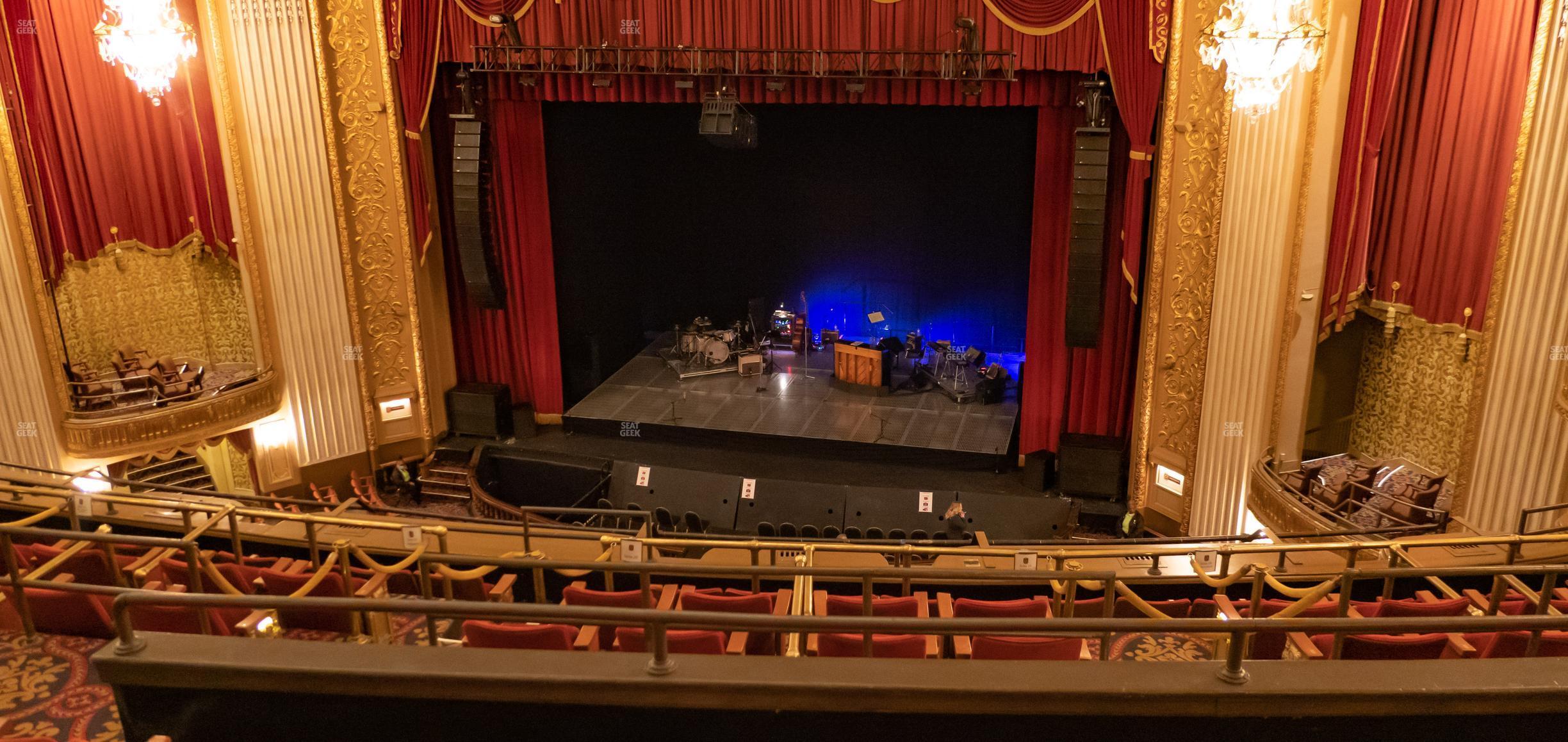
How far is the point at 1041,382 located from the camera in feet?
34.1

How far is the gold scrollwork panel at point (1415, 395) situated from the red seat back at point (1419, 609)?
254cm

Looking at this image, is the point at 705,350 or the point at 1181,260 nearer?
the point at 1181,260

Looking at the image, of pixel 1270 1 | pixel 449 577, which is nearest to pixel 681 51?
pixel 1270 1

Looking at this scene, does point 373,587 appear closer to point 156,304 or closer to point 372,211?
point 372,211

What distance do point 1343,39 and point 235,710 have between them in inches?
306

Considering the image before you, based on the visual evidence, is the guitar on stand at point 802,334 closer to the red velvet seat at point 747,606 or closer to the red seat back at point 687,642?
the red velvet seat at point 747,606

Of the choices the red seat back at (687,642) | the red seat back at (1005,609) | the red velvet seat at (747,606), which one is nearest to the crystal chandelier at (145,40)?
the red velvet seat at (747,606)

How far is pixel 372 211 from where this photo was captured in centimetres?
1061

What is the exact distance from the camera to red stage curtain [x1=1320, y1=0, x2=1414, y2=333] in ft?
23.0

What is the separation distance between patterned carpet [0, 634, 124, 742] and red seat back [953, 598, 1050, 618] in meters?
3.29

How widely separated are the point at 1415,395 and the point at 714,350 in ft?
25.9

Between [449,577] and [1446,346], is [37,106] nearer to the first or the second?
[449,577]

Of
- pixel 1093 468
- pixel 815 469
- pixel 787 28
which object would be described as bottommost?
pixel 815 469

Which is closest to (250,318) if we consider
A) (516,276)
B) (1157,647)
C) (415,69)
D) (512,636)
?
(516,276)
